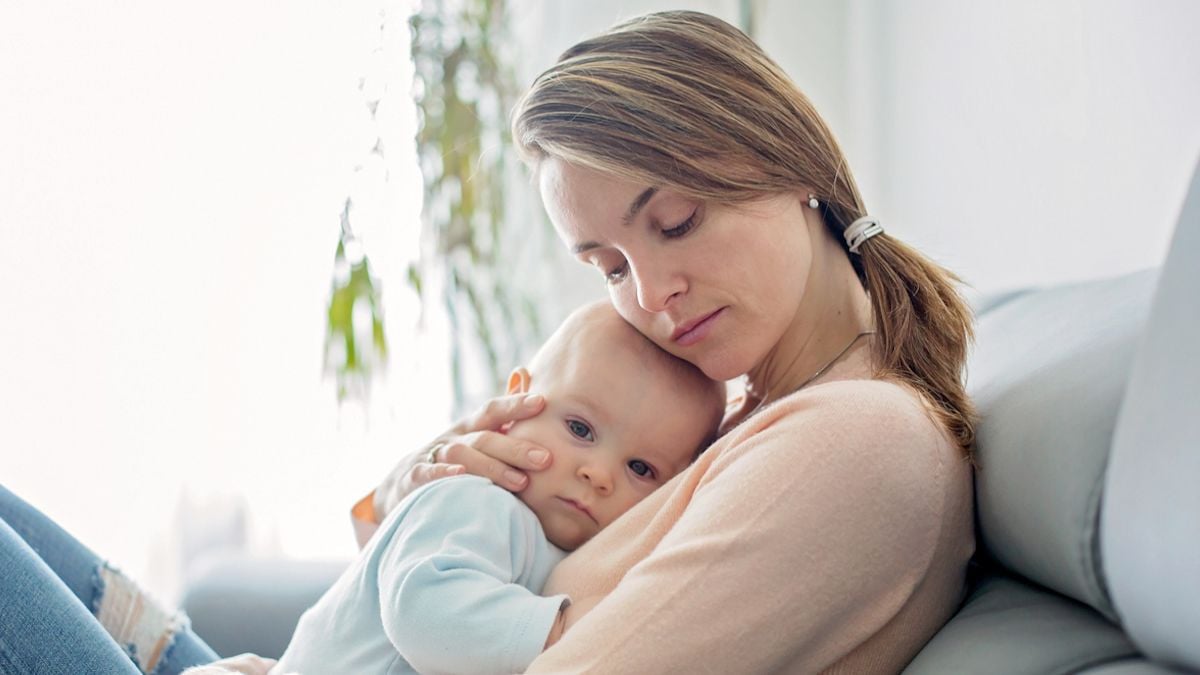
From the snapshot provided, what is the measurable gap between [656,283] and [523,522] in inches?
11.7

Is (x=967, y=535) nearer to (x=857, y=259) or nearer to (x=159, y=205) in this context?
(x=857, y=259)

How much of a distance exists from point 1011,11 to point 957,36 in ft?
0.95

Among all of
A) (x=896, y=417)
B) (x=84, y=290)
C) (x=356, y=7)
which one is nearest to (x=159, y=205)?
(x=84, y=290)

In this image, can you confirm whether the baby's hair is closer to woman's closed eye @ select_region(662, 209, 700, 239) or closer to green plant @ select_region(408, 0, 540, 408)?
woman's closed eye @ select_region(662, 209, 700, 239)

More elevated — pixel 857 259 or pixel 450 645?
pixel 857 259

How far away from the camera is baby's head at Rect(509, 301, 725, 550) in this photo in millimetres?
1285

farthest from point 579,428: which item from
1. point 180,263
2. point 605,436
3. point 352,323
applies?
point 352,323

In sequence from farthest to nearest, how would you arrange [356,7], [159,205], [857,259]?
[356,7] < [159,205] < [857,259]

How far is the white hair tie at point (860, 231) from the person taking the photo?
4.45 ft

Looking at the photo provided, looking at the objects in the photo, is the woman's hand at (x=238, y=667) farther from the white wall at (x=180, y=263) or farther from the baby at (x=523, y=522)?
the white wall at (x=180, y=263)

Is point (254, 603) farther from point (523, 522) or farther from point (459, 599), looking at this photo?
point (459, 599)

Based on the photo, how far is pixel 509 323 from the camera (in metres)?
3.11

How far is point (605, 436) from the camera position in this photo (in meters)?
1.30

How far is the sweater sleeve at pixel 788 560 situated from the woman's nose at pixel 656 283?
0.98 ft
